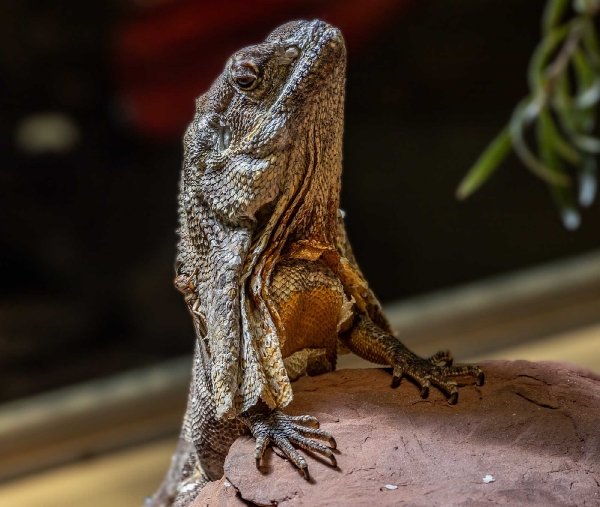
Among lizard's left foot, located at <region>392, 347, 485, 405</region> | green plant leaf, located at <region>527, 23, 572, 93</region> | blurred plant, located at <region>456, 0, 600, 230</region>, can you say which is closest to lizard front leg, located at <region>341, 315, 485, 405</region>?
lizard's left foot, located at <region>392, 347, 485, 405</region>

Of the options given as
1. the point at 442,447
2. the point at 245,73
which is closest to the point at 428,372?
the point at 442,447

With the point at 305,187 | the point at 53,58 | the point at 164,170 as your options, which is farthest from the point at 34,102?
the point at 305,187

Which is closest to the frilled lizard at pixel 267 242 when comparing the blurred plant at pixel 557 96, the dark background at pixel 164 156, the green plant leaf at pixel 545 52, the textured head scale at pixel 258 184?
the textured head scale at pixel 258 184

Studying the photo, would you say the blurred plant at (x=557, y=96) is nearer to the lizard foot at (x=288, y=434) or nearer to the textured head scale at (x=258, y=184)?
the textured head scale at (x=258, y=184)

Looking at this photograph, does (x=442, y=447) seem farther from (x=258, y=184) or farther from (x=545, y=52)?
(x=545, y=52)

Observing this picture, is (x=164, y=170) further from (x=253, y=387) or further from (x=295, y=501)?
(x=295, y=501)
